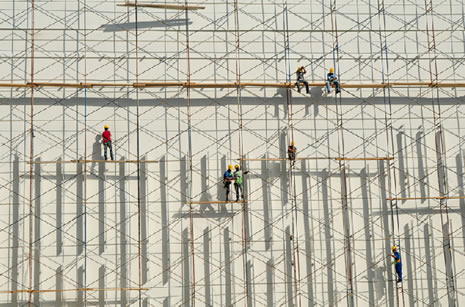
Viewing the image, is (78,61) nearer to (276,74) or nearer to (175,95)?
(175,95)

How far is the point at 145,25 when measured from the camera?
16.0 metres

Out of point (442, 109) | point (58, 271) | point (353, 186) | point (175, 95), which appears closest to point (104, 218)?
point (58, 271)

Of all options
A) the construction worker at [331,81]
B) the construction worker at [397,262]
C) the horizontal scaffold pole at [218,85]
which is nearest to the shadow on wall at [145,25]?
the horizontal scaffold pole at [218,85]

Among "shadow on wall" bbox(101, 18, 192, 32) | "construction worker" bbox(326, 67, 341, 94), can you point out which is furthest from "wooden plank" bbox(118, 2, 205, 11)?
"construction worker" bbox(326, 67, 341, 94)

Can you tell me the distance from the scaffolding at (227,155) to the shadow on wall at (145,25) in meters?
0.06

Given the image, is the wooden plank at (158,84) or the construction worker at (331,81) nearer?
the wooden plank at (158,84)

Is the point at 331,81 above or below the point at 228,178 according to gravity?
above

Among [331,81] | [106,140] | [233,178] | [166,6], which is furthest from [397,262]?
[166,6]

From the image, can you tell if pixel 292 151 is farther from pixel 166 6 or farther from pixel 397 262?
pixel 166 6

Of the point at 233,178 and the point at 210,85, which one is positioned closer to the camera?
the point at 233,178

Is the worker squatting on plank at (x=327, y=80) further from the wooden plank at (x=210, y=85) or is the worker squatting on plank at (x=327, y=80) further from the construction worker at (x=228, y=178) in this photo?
the construction worker at (x=228, y=178)

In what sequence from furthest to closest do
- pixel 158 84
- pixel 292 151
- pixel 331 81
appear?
1. pixel 331 81
2. pixel 158 84
3. pixel 292 151

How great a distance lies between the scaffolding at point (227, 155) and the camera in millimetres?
14953

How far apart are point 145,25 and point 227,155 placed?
4.32 m
